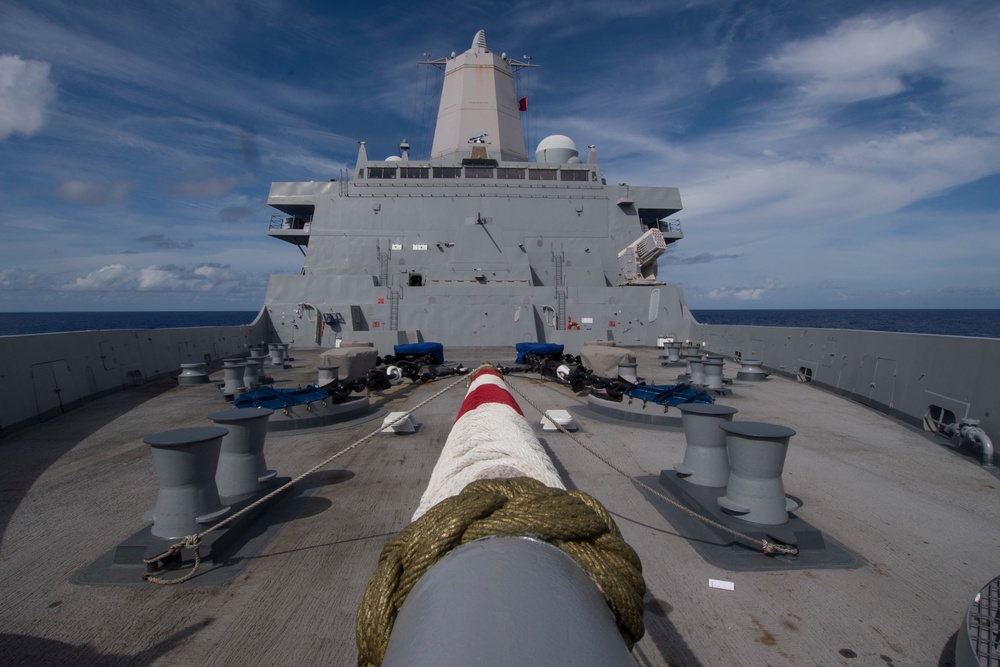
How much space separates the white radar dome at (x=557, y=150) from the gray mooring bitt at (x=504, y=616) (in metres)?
23.0

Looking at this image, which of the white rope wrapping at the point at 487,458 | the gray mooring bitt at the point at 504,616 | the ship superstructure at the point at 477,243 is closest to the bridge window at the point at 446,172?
the ship superstructure at the point at 477,243

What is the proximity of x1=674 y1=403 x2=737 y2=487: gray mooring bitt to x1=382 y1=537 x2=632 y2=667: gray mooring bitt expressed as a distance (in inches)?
98.2

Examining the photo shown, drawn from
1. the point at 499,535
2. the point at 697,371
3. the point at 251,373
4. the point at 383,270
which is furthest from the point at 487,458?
the point at 383,270

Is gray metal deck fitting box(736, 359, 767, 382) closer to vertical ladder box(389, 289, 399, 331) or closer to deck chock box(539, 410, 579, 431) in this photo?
deck chock box(539, 410, 579, 431)

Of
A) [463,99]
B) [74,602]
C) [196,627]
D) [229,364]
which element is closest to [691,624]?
[196,627]

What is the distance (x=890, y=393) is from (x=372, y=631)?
763 cm

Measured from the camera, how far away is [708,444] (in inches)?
129

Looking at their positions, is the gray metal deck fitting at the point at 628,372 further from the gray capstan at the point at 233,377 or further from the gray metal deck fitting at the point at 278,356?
the gray metal deck fitting at the point at 278,356

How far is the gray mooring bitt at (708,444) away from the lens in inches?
127

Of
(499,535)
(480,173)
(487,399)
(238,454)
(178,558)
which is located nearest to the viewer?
(499,535)

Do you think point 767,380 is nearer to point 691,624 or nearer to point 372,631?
point 691,624

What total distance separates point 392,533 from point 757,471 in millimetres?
2077

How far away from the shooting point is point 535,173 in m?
19.8

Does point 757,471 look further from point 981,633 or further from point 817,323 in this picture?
point 817,323
